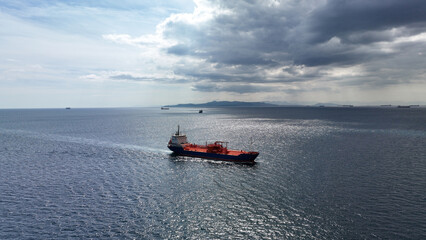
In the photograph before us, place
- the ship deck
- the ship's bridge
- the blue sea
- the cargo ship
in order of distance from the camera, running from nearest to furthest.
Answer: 1. the blue sea
2. the cargo ship
3. the ship deck
4. the ship's bridge

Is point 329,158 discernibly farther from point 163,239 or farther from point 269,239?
point 163,239

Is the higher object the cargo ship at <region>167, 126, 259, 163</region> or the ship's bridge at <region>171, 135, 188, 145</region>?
the ship's bridge at <region>171, 135, 188, 145</region>

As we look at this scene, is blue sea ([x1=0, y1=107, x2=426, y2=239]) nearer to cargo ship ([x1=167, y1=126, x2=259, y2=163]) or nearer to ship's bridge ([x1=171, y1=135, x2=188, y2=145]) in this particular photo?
cargo ship ([x1=167, y1=126, x2=259, y2=163])

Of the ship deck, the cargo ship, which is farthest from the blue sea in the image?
the ship deck

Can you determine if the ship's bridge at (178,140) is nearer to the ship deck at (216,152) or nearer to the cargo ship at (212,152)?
the cargo ship at (212,152)

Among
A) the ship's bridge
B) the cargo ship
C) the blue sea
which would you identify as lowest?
the blue sea

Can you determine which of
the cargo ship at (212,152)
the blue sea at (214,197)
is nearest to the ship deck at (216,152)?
the cargo ship at (212,152)

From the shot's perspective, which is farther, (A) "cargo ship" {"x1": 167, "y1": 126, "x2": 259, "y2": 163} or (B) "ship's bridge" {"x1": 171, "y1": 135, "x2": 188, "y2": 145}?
(B) "ship's bridge" {"x1": 171, "y1": 135, "x2": 188, "y2": 145}

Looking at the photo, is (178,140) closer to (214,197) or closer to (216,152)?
(216,152)
